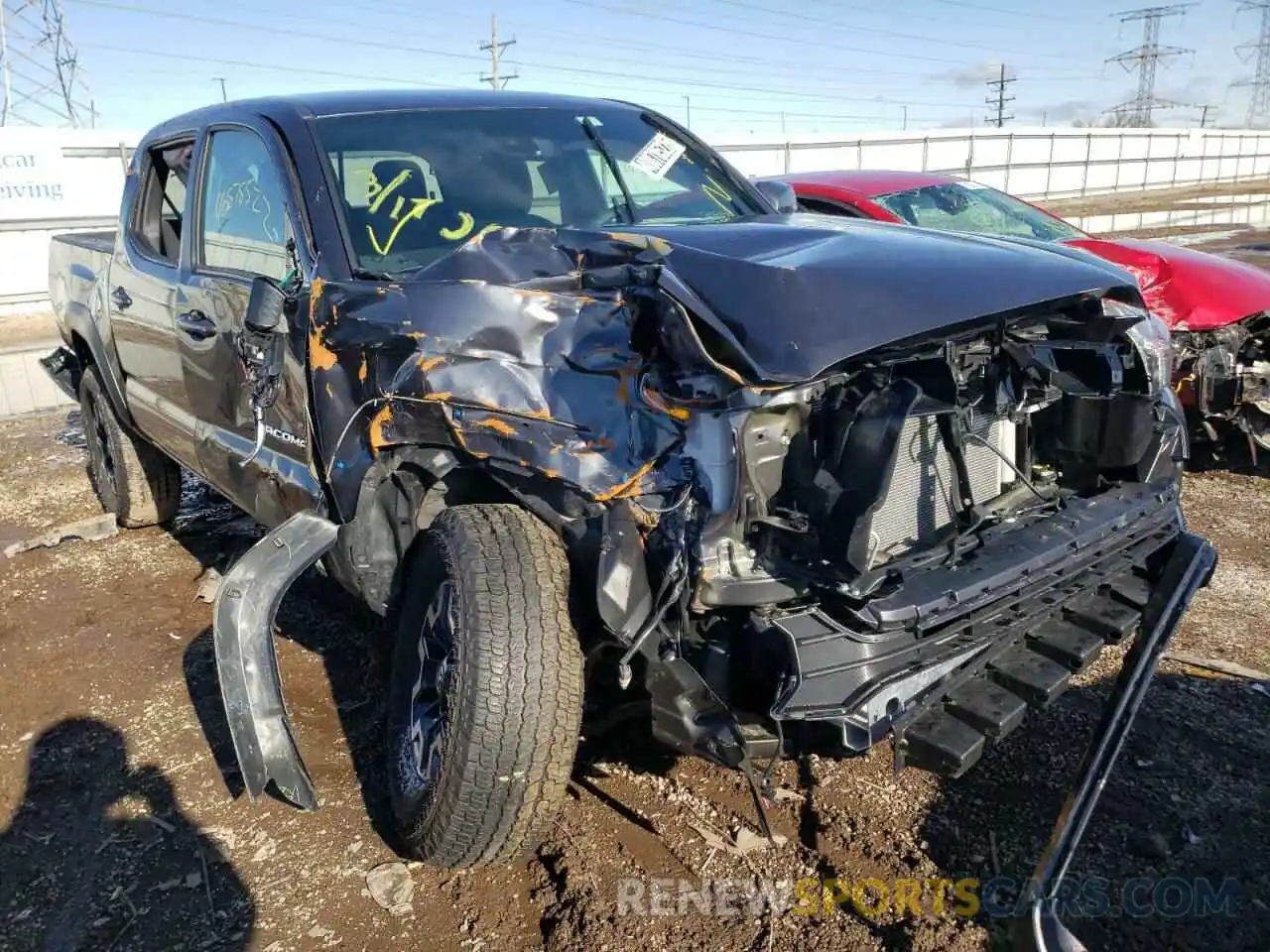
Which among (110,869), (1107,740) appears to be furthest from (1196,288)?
(110,869)

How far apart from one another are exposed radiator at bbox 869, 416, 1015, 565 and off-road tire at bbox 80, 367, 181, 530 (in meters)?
4.19

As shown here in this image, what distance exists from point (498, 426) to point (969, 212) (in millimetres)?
5197

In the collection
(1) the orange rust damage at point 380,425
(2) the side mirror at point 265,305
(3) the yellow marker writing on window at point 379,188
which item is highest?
(3) the yellow marker writing on window at point 379,188

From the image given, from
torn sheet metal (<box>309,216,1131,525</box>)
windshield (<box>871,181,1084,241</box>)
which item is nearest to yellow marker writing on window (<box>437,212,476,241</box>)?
torn sheet metal (<box>309,216,1131,525</box>)

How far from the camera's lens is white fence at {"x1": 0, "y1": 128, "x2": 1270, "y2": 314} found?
47.1 feet

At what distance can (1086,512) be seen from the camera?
2.75m

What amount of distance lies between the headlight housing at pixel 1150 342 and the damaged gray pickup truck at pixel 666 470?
0.02 meters

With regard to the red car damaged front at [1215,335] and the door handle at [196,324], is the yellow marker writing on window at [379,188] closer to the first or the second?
the door handle at [196,324]

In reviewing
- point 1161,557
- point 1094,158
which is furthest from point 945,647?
point 1094,158

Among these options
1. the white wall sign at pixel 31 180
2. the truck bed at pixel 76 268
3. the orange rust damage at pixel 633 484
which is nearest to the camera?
the orange rust damage at pixel 633 484

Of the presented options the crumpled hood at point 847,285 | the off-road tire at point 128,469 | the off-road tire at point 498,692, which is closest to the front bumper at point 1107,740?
the crumpled hood at point 847,285

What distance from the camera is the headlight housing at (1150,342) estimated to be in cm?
301

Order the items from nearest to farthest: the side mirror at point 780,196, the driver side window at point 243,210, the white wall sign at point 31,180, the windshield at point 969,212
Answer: the driver side window at point 243,210, the side mirror at point 780,196, the windshield at point 969,212, the white wall sign at point 31,180

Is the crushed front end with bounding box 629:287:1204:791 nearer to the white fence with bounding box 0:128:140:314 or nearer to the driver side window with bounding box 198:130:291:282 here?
the driver side window with bounding box 198:130:291:282
